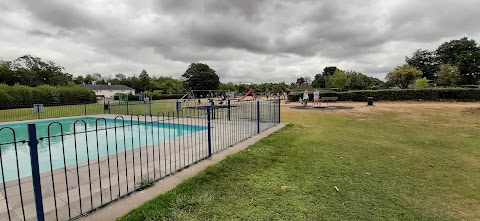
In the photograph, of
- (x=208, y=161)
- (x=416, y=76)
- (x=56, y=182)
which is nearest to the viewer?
(x=56, y=182)

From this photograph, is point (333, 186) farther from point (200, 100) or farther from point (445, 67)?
point (445, 67)

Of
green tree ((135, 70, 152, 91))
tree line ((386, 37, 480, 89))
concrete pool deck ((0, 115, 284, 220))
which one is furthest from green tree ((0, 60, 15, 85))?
tree line ((386, 37, 480, 89))

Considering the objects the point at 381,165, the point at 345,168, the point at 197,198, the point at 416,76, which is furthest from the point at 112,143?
the point at 416,76

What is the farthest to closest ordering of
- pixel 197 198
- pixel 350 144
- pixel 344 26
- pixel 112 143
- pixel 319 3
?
pixel 344 26, pixel 319 3, pixel 112 143, pixel 350 144, pixel 197 198

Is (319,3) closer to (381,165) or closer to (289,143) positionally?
(289,143)

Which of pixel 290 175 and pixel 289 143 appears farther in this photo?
pixel 289 143

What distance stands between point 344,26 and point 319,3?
8.46 metres

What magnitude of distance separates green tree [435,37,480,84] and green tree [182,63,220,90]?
51.7 m

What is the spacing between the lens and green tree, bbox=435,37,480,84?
3950cm

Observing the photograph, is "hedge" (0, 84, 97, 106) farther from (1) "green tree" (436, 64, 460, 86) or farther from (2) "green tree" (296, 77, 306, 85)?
(2) "green tree" (296, 77, 306, 85)

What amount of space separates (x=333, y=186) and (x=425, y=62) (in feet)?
214

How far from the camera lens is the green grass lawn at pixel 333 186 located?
2699 mm

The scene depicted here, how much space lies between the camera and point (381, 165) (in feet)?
14.5

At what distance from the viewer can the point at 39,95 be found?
88.1 feet
